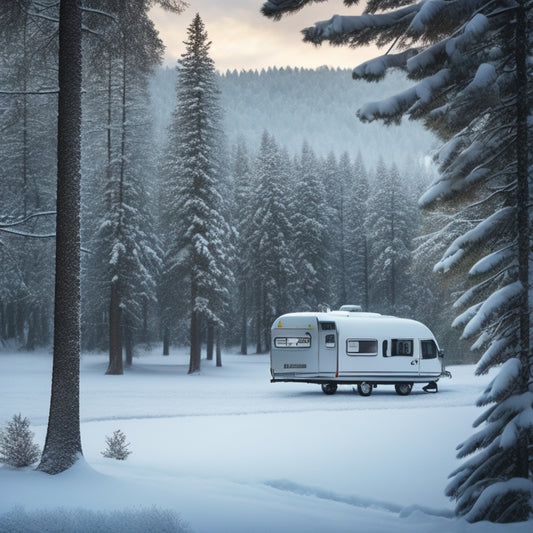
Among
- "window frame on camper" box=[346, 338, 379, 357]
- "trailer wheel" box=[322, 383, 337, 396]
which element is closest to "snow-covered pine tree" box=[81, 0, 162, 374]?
"trailer wheel" box=[322, 383, 337, 396]

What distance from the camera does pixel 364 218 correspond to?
57.0 meters

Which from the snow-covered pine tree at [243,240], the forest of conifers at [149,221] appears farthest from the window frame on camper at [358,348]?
the snow-covered pine tree at [243,240]

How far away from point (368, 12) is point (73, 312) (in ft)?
20.7

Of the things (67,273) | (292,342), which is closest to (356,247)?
(292,342)

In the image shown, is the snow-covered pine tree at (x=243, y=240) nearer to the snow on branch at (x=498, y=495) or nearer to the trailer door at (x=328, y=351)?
the trailer door at (x=328, y=351)

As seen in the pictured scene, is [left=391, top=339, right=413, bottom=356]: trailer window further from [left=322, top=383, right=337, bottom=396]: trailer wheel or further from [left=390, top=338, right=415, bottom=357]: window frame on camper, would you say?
[left=322, top=383, right=337, bottom=396]: trailer wheel

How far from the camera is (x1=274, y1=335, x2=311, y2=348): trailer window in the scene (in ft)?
76.8

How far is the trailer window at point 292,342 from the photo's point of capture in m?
23.4

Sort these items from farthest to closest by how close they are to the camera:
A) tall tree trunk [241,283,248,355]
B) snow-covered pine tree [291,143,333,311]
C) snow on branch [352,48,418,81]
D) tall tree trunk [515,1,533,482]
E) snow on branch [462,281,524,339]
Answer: tall tree trunk [241,283,248,355] < snow-covered pine tree [291,143,333,311] < snow on branch [352,48,418,81] < tall tree trunk [515,1,533,482] < snow on branch [462,281,524,339]

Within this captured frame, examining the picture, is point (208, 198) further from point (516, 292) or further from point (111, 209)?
point (516, 292)

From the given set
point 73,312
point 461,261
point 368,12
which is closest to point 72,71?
point 73,312

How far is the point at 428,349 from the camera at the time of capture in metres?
24.6

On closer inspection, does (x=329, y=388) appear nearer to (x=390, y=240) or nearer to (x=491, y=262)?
(x=491, y=262)

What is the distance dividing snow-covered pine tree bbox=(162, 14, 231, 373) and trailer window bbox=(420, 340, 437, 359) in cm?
1181
